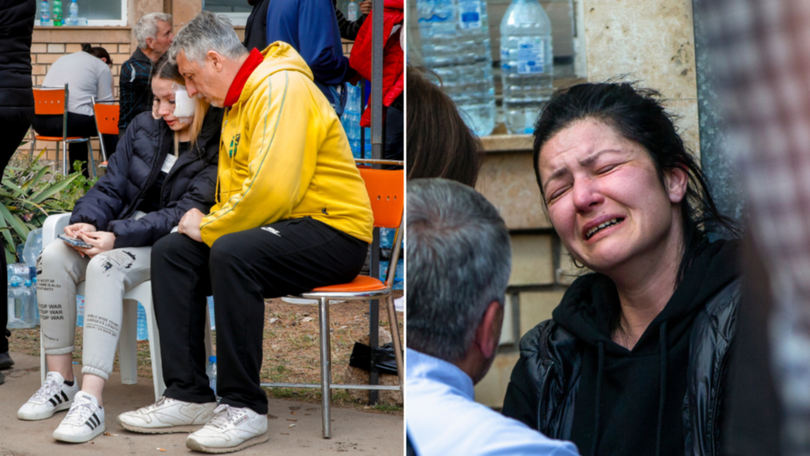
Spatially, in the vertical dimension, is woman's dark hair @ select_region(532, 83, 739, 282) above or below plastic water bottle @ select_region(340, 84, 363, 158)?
below

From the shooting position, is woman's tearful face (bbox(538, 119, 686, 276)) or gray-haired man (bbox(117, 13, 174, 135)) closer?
woman's tearful face (bbox(538, 119, 686, 276))

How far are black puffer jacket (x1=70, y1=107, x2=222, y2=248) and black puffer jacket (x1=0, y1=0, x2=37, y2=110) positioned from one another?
15.2 inches

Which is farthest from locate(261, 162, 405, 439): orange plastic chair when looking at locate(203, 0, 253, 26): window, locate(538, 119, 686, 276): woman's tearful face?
locate(203, 0, 253, 26): window

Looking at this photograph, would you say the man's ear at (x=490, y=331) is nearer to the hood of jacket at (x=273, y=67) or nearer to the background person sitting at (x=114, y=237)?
the hood of jacket at (x=273, y=67)

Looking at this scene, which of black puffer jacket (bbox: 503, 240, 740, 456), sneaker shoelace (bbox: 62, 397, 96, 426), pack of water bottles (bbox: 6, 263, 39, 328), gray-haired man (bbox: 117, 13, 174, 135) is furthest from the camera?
gray-haired man (bbox: 117, 13, 174, 135)

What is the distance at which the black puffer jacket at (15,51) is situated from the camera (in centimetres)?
261

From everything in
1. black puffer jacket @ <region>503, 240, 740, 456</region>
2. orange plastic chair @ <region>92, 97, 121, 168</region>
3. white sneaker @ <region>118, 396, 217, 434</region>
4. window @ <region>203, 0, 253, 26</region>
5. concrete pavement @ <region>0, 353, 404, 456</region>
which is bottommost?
concrete pavement @ <region>0, 353, 404, 456</region>

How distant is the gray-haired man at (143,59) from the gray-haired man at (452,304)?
3.43 metres

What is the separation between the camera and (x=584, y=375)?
0.74m

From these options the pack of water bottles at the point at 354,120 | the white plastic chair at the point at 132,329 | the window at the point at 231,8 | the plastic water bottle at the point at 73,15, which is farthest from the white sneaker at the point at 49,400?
the plastic water bottle at the point at 73,15

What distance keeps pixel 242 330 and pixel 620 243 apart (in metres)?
1.57

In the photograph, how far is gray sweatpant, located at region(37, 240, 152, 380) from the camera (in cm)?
229

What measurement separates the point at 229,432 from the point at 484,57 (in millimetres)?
1609

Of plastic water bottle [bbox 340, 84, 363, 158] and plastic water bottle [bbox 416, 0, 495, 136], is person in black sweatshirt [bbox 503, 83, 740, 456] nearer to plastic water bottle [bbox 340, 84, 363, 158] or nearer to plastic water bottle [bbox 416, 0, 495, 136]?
plastic water bottle [bbox 416, 0, 495, 136]
